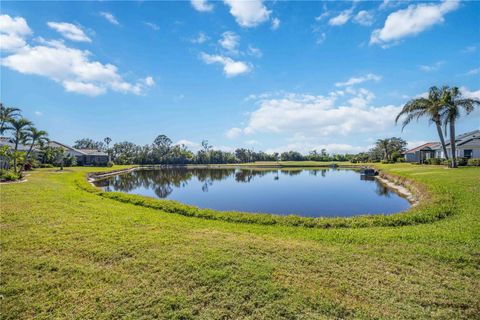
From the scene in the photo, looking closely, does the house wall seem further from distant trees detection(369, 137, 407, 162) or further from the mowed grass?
the mowed grass

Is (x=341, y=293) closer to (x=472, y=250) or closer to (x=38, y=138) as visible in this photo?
(x=472, y=250)

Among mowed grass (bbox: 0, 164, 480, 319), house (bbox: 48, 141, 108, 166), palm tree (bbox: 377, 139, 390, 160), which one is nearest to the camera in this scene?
mowed grass (bbox: 0, 164, 480, 319)

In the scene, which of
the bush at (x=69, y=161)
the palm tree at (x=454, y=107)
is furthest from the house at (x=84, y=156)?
the palm tree at (x=454, y=107)

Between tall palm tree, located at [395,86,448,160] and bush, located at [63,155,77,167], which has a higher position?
tall palm tree, located at [395,86,448,160]

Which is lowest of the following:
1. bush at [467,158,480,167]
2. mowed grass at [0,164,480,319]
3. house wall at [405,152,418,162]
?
mowed grass at [0,164,480,319]

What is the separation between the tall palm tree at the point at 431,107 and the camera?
2197cm

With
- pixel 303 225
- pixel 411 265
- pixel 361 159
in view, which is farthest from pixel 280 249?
pixel 361 159

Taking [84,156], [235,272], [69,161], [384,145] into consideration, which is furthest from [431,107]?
[84,156]

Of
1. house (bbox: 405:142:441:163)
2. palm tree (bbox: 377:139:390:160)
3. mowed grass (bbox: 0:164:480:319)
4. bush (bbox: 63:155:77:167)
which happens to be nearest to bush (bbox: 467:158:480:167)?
house (bbox: 405:142:441:163)

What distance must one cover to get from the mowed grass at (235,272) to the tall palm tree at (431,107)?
787 inches

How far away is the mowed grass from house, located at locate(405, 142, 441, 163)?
36.4 m

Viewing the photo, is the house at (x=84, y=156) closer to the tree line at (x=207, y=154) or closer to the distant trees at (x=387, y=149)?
the tree line at (x=207, y=154)

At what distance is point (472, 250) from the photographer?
4.87 m

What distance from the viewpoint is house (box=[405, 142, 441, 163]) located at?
3711cm
